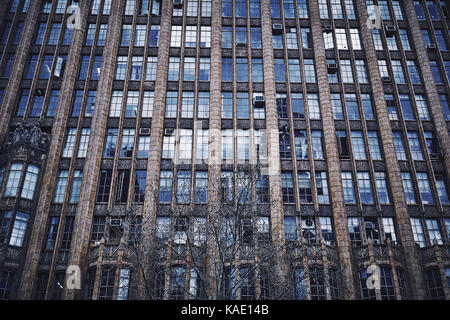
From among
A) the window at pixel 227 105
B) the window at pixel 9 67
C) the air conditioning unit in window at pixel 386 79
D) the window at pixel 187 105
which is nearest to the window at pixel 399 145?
the air conditioning unit in window at pixel 386 79

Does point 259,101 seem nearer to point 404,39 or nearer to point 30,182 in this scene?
point 404,39

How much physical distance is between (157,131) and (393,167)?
64.7ft

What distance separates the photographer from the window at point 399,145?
32.4m

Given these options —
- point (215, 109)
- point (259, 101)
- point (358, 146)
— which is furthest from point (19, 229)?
point (358, 146)

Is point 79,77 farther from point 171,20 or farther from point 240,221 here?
point 240,221

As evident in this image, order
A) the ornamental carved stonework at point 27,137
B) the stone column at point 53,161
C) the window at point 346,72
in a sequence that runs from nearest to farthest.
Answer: the stone column at point 53,161 → the ornamental carved stonework at point 27,137 → the window at point 346,72

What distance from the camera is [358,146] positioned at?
32781 millimetres

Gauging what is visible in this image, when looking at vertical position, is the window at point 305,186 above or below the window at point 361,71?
below

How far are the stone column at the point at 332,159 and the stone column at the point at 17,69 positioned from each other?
89.2ft

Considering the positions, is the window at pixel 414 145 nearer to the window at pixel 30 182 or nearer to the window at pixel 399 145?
the window at pixel 399 145

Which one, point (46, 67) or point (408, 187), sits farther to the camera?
point (46, 67)

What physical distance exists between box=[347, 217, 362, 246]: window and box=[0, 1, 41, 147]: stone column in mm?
28829

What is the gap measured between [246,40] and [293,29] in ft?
16.4
